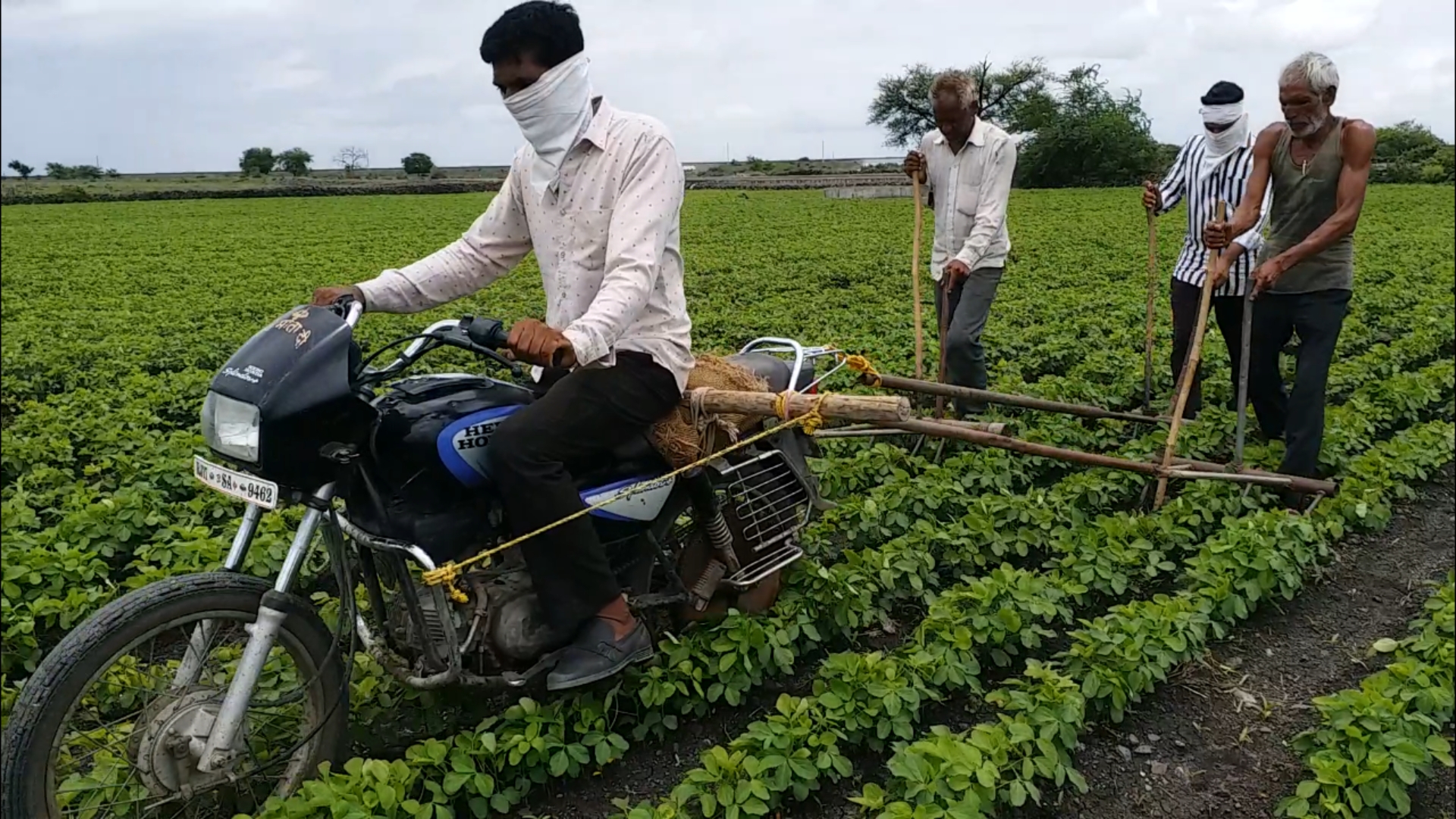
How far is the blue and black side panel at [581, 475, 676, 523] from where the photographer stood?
3625 millimetres

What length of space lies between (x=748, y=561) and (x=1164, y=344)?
7100mm

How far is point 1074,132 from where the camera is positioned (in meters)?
20.4

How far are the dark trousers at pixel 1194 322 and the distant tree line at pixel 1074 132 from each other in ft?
3.04

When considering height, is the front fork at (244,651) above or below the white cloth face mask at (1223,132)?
below

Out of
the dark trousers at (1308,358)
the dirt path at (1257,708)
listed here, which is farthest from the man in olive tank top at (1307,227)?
the dirt path at (1257,708)

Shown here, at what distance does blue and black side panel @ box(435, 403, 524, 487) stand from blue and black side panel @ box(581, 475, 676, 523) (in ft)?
1.22

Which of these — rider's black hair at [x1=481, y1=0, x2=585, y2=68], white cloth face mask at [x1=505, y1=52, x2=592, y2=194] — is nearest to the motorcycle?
white cloth face mask at [x1=505, y1=52, x2=592, y2=194]

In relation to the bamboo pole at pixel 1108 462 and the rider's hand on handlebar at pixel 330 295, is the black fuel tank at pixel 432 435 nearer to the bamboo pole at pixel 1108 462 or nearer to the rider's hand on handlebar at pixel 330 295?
the rider's hand on handlebar at pixel 330 295

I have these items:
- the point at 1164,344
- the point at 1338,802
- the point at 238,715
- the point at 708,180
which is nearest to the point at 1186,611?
the point at 1338,802

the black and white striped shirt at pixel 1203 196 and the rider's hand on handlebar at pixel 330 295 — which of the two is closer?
the rider's hand on handlebar at pixel 330 295

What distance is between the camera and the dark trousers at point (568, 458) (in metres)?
3.31

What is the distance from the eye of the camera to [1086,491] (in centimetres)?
577

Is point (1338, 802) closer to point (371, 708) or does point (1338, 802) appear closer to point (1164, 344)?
point (371, 708)

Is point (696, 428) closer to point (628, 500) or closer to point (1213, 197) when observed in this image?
point (628, 500)
